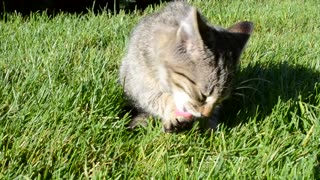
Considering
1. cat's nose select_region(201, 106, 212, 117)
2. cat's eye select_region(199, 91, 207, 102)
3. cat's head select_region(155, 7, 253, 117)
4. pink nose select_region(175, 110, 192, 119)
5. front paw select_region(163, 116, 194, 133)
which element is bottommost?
front paw select_region(163, 116, 194, 133)

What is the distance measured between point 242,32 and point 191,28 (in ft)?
1.60

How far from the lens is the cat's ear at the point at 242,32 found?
2.37 m

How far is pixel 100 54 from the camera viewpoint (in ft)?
10.1

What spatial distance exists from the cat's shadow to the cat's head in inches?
13.0

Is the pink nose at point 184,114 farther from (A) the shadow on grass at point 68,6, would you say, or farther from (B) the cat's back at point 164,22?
(A) the shadow on grass at point 68,6

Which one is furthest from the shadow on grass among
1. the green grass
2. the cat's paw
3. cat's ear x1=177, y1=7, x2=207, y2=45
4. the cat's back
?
cat's ear x1=177, y1=7, x2=207, y2=45

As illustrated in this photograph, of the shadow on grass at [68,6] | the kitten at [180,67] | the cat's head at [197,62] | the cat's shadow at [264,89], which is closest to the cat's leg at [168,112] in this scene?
the kitten at [180,67]

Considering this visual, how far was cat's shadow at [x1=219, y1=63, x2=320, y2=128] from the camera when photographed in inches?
104

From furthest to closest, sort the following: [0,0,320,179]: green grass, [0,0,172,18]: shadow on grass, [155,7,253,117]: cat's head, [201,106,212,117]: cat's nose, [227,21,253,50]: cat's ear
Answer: [0,0,172,18]: shadow on grass, [227,21,253,50]: cat's ear, [201,106,212,117]: cat's nose, [155,7,253,117]: cat's head, [0,0,320,179]: green grass

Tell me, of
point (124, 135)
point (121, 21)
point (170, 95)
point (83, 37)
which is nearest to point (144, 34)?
point (170, 95)

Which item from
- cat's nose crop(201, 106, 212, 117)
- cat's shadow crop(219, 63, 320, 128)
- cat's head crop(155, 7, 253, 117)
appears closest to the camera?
→ cat's head crop(155, 7, 253, 117)

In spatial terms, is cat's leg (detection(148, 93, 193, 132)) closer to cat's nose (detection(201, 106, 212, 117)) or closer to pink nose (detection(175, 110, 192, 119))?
pink nose (detection(175, 110, 192, 119))

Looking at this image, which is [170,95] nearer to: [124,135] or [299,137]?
[124,135]

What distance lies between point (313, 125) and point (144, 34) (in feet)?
3.12
